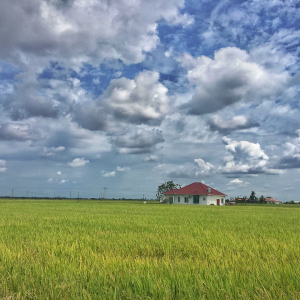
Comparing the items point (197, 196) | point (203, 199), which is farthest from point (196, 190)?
point (203, 199)

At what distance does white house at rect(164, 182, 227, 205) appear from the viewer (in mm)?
67500

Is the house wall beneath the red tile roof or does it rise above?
beneath

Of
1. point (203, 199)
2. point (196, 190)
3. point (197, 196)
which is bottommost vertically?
point (203, 199)

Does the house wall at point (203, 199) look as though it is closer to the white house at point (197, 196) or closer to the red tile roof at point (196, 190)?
the white house at point (197, 196)

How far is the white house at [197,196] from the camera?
67.5 m

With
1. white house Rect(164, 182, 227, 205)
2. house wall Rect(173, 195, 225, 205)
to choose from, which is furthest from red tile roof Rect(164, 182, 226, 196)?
house wall Rect(173, 195, 225, 205)

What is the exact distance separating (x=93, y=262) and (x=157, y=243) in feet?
8.47

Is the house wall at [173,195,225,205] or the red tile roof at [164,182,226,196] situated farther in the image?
the red tile roof at [164,182,226,196]

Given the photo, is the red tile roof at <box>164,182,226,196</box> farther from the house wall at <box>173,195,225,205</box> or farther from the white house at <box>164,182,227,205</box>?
the house wall at <box>173,195,225,205</box>

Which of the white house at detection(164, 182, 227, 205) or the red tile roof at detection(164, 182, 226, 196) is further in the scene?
the red tile roof at detection(164, 182, 226, 196)

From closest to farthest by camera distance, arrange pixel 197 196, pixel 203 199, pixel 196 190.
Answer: pixel 203 199, pixel 197 196, pixel 196 190

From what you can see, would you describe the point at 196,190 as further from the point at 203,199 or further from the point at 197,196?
the point at 203,199

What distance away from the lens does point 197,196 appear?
68188mm

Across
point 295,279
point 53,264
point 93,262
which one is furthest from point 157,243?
point 295,279
